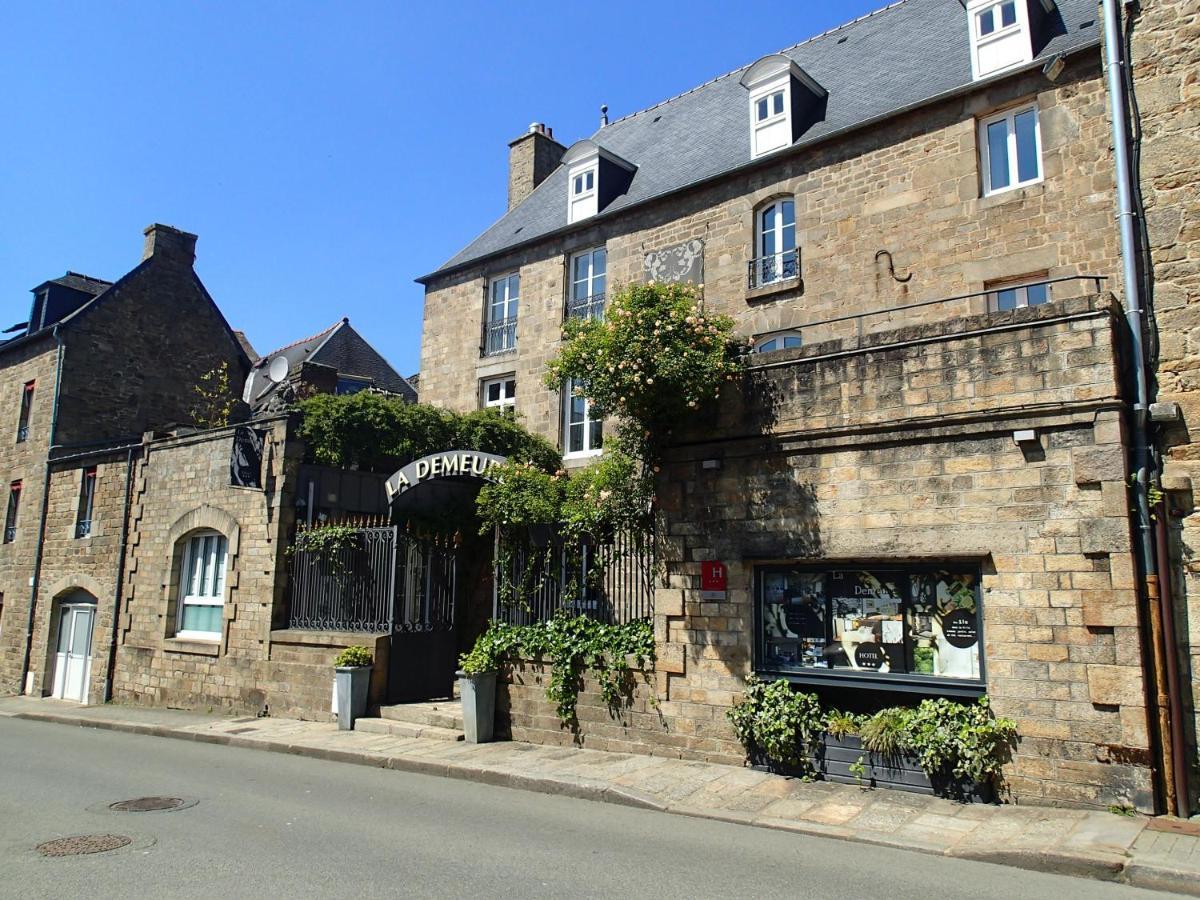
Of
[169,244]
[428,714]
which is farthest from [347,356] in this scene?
[428,714]

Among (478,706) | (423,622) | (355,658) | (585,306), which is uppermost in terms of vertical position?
(585,306)

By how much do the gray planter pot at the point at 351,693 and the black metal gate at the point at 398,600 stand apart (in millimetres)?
385

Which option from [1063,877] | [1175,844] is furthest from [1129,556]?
[1063,877]

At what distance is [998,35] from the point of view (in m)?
14.1

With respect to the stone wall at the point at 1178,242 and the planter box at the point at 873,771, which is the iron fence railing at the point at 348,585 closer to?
the planter box at the point at 873,771

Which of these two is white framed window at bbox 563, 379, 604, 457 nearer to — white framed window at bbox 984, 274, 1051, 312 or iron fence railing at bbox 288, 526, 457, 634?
iron fence railing at bbox 288, 526, 457, 634

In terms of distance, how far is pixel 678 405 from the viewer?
934cm

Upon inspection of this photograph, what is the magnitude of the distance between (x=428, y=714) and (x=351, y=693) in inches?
46.3

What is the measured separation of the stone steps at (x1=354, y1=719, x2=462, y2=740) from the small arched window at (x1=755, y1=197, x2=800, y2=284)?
9.58 m

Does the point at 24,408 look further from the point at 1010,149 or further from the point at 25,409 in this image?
the point at 1010,149

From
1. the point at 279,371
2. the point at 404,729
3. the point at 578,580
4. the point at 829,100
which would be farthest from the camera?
the point at 279,371

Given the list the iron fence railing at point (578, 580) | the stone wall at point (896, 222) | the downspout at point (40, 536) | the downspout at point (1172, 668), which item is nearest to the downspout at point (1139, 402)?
the downspout at point (1172, 668)

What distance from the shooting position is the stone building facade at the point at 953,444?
7293 millimetres

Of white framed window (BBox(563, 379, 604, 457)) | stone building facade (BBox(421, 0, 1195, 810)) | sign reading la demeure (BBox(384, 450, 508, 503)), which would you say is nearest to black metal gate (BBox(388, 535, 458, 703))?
sign reading la demeure (BBox(384, 450, 508, 503))
